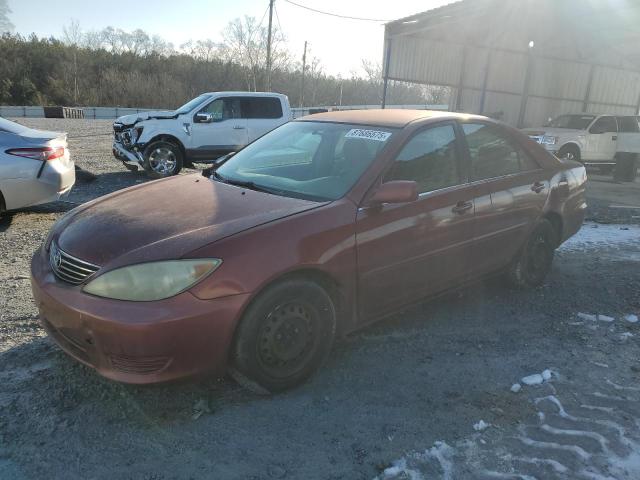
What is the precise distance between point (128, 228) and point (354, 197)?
135cm

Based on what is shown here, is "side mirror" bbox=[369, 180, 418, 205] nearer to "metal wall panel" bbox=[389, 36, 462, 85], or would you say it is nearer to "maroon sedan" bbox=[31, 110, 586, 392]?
"maroon sedan" bbox=[31, 110, 586, 392]

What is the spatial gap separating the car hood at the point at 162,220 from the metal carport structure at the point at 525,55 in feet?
43.7

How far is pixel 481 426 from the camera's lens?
2809mm

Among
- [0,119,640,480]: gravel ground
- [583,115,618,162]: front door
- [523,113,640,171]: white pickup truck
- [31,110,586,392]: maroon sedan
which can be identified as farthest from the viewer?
[583,115,618,162]: front door

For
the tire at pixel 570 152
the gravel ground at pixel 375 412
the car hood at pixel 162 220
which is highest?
the car hood at pixel 162 220

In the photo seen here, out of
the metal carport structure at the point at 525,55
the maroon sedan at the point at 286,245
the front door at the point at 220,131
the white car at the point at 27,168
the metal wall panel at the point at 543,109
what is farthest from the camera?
the metal wall panel at the point at 543,109

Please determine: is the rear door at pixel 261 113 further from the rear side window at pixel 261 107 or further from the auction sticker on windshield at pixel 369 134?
the auction sticker on windshield at pixel 369 134

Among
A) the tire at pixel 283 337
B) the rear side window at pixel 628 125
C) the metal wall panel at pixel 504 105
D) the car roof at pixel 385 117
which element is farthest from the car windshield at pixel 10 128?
the metal wall panel at pixel 504 105

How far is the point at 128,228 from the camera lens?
9.52 feet

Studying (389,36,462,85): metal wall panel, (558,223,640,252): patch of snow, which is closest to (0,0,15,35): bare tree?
(389,36,462,85): metal wall panel

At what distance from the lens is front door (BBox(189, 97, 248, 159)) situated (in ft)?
36.6

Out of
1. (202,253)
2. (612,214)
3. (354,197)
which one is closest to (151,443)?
(202,253)

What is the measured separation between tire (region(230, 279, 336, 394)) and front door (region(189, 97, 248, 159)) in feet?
29.0

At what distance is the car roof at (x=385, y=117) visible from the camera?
3.77m
